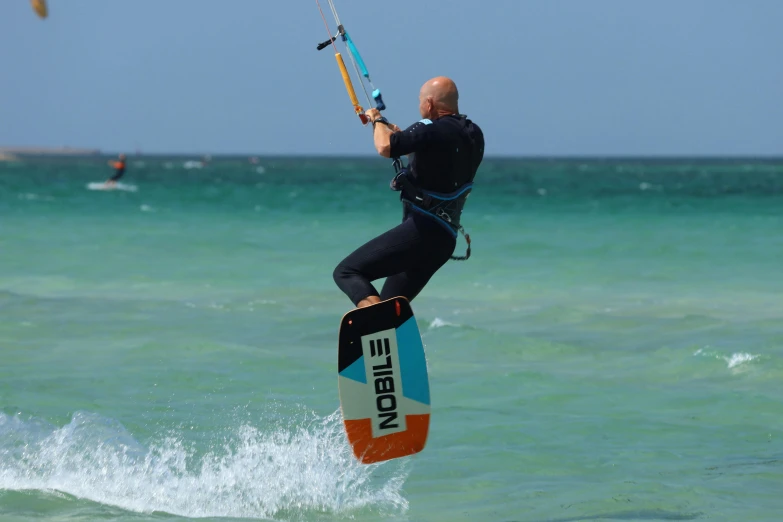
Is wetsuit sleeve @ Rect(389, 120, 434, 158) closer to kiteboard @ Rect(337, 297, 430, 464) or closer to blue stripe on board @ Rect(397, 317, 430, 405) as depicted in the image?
kiteboard @ Rect(337, 297, 430, 464)

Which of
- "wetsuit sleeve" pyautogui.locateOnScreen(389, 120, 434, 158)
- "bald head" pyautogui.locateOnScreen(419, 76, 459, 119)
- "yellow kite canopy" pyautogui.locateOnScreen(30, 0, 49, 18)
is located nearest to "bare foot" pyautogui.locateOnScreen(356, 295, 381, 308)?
"wetsuit sleeve" pyautogui.locateOnScreen(389, 120, 434, 158)

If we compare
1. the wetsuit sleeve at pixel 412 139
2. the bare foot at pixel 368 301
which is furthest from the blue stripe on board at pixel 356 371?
the wetsuit sleeve at pixel 412 139

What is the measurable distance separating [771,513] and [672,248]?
2002 cm

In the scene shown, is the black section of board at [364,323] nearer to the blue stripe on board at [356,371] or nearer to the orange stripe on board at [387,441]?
the blue stripe on board at [356,371]

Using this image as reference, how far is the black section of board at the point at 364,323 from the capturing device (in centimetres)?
648

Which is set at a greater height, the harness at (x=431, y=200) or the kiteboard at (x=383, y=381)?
the harness at (x=431, y=200)

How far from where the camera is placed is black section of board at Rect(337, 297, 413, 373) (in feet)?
21.3

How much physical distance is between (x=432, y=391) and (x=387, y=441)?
3.58 m

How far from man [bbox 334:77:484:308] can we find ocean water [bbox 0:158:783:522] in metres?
1.69

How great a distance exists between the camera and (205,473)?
300 inches

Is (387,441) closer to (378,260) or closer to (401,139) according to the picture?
(378,260)

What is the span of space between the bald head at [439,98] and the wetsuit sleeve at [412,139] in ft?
0.75

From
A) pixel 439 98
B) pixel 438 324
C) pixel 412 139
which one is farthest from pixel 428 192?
pixel 438 324

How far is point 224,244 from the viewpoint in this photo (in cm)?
2681
